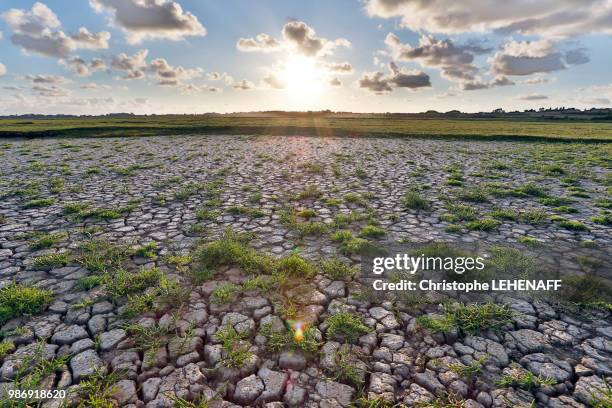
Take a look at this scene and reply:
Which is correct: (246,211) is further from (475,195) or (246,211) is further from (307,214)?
(475,195)

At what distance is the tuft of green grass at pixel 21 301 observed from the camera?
3.96m

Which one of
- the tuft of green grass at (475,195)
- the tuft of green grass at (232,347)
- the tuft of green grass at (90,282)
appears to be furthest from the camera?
the tuft of green grass at (475,195)

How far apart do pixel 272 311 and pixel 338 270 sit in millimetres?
1417

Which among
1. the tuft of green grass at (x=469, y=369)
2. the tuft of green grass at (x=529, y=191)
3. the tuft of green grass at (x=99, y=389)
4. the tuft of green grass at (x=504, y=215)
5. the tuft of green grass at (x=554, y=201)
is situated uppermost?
the tuft of green grass at (x=529, y=191)

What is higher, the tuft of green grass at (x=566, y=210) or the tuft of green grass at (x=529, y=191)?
the tuft of green grass at (x=529, y=191)

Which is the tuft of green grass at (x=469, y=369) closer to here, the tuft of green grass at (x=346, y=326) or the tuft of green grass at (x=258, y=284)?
the tuft of green grass at (x=346, y=326)

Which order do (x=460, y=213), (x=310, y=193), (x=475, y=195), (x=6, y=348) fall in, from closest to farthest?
(x=6, y=348) → (x=460, y=213) → (x=475, y=195) → (x=310, y=193)

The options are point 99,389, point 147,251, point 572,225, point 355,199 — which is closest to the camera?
point 99,389

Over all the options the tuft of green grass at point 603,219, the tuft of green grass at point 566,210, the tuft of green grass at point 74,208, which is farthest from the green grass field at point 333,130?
the tuft of green grass at point 74,208

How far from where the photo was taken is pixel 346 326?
12.8ft

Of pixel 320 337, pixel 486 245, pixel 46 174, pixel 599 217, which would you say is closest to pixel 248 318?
pixel 320 337

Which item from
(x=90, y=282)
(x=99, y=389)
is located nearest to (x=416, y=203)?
(x=90, y=282)


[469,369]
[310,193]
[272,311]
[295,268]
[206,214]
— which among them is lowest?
[469,369]

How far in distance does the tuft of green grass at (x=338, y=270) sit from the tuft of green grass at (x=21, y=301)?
3.82 m
